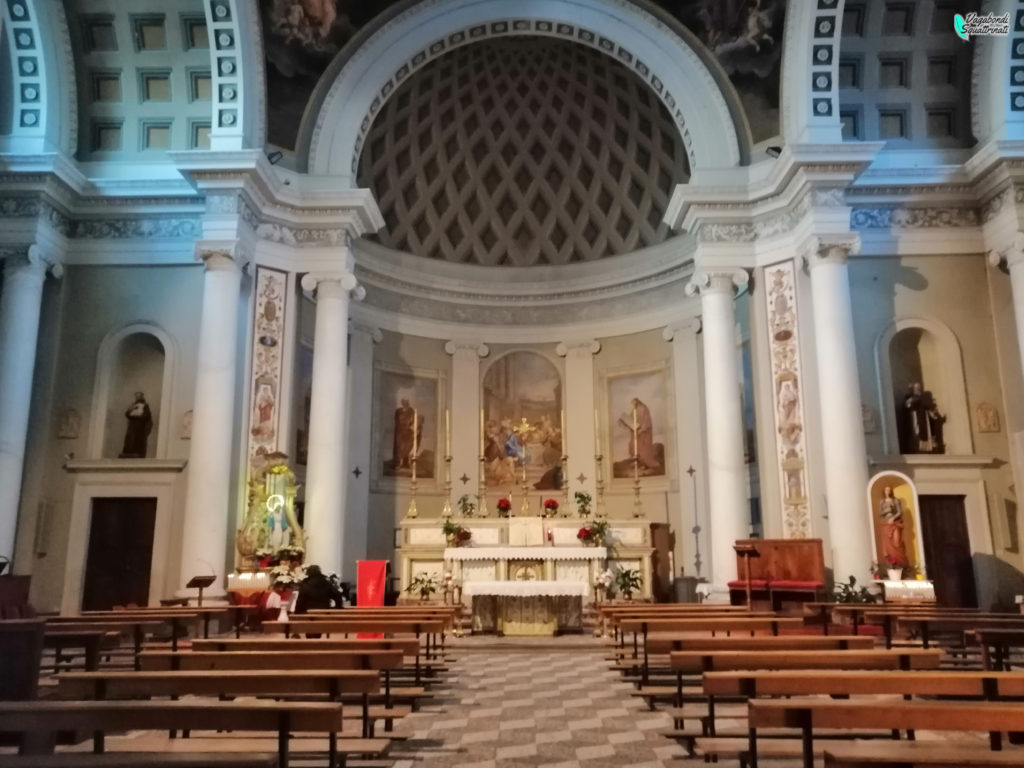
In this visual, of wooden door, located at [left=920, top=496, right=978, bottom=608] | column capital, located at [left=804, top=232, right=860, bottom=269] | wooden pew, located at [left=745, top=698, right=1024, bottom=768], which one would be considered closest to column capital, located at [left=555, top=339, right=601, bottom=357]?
column capital, located at [left=804, top=232, right=860, bottom=269]

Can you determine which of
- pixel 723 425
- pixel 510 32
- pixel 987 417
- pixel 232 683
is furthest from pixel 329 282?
pixel 232 683

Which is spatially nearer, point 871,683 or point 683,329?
point 871,683

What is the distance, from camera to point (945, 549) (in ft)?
45.2

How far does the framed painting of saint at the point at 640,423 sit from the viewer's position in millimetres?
18625

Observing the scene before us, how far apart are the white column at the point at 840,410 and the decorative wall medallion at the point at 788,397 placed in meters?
0.55

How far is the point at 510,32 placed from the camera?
1688cm

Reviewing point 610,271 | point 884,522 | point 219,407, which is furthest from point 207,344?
point 884,522

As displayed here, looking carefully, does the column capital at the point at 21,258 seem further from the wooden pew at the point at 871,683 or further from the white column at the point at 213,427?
the wooden pew at the point at 871,683

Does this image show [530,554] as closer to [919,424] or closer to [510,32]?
[919,424]

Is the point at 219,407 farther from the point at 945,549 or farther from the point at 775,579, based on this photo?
the point at 945,549

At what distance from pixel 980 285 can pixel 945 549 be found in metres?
4.75

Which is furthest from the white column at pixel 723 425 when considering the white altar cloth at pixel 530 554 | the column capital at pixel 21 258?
the column capital at pixel 21 258

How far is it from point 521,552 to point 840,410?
583 centimetres

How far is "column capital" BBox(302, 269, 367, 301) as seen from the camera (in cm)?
1518
